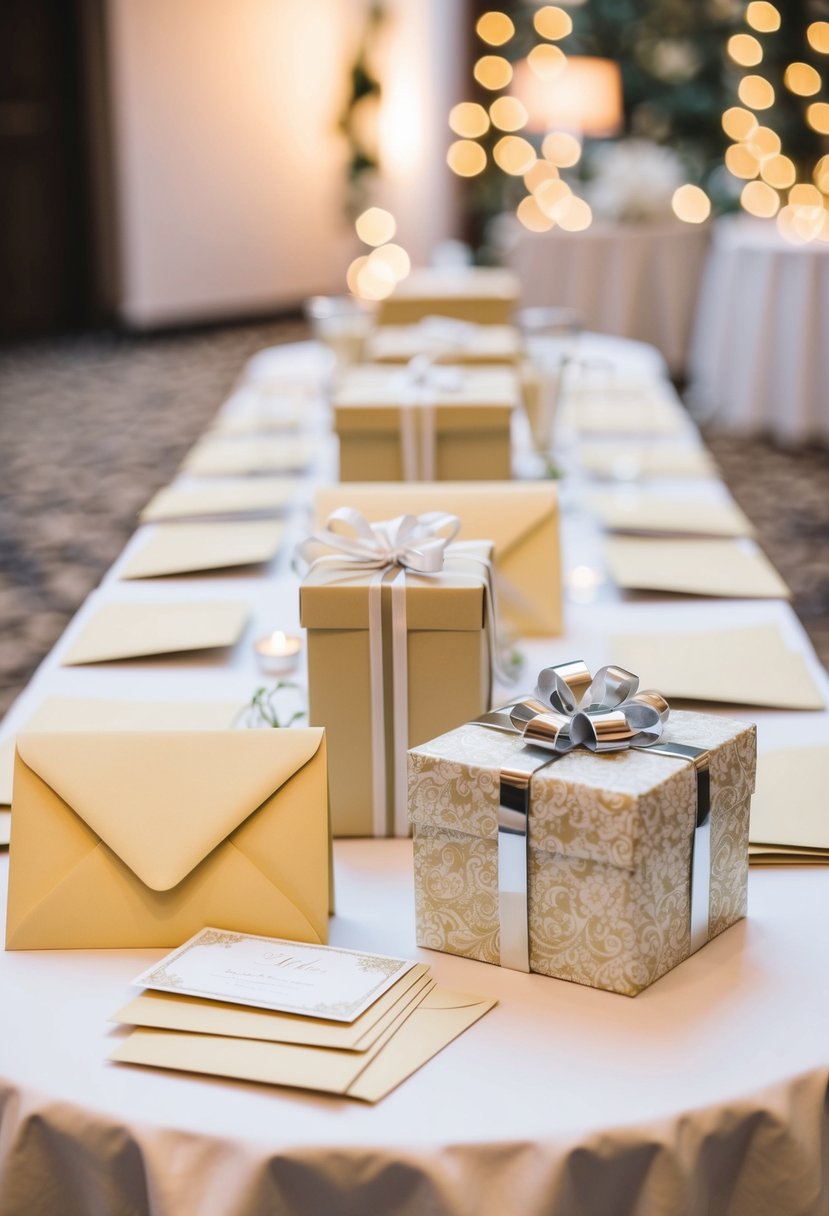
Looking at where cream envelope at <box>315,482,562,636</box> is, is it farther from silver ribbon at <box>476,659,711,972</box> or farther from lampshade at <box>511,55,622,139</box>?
lampshade at <box>511,55,622,139</box>

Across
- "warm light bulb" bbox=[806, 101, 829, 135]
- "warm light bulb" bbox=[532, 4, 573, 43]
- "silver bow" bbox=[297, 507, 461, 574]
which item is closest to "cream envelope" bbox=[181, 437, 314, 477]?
"silver bow" bbox=[297, 507, 461, 574]

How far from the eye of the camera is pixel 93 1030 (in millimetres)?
791

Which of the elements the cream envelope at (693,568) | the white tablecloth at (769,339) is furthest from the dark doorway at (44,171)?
the cream envelope at (693,568)

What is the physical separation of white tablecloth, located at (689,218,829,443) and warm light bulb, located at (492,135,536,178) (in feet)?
10.7

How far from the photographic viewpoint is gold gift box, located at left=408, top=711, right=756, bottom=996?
2.56 feet

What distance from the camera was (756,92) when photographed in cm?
774

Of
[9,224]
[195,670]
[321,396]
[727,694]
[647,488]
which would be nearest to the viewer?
[727,694]

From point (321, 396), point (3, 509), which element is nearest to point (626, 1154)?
point (321, 396)

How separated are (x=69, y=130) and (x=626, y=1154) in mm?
8738

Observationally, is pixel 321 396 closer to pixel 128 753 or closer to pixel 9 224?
pixel 128 753

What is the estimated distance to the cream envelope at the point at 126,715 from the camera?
122cm

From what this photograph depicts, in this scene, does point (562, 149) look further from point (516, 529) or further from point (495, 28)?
point (516, 529)

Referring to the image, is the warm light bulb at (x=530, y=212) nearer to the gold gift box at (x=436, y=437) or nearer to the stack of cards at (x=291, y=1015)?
the gold gift box at (x=436, y=437)

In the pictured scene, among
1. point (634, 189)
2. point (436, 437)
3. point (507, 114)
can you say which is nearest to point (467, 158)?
point (507, 114)
